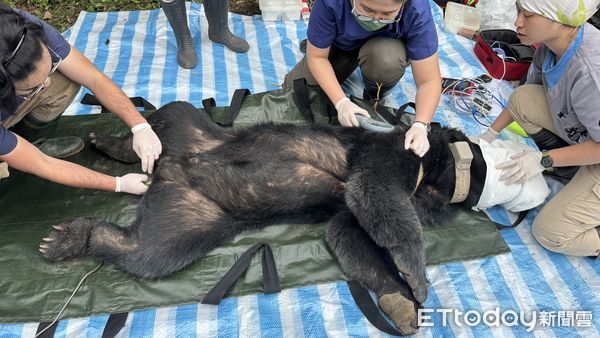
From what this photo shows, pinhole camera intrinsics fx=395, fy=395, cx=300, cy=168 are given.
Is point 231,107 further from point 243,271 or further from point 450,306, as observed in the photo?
point 450,306

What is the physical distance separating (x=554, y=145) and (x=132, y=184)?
2.89 m

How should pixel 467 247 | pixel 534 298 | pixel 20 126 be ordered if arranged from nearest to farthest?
pixel 534 298 → pixel 467 247 → pixel 20 126

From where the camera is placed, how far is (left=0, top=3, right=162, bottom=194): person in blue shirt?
6.34 ft

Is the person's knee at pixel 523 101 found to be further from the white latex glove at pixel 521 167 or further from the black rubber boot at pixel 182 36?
the black rubber boot at pixel 182 36

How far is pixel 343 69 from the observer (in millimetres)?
3418

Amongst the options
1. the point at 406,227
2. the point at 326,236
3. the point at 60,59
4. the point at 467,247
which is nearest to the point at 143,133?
the point at 60,59

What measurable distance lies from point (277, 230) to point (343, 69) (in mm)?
1618

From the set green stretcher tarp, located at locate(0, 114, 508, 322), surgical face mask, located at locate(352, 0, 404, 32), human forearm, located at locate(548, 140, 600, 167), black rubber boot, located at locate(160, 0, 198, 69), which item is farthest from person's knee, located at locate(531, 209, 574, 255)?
black rubber boot, located at locate(160, 0, 198, 69)

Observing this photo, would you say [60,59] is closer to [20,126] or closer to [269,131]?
[20,126]

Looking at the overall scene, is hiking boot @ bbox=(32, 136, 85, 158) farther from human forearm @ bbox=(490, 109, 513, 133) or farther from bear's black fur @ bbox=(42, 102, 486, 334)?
human forearm @ bbox=(490, 109, 513, 133)

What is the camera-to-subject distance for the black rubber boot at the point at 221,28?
3.86 meters

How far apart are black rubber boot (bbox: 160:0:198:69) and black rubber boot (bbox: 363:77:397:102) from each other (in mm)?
1648

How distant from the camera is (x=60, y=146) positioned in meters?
2.79

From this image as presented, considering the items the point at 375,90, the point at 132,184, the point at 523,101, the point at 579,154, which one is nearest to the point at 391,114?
the point at 375,90
